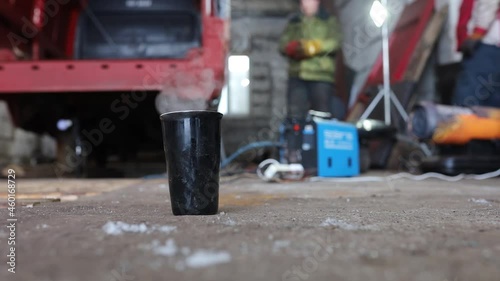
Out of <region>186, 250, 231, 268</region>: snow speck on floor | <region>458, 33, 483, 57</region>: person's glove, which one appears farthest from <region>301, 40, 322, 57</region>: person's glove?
<region>186, 250, 231, 268</region>: snow speck on floor

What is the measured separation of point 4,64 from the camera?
2107mm

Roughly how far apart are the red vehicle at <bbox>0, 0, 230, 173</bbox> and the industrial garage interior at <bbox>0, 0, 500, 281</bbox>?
0.04 feet

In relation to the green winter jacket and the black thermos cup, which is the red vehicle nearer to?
the green winter jacket

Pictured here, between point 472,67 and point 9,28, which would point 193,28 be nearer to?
point 9,28

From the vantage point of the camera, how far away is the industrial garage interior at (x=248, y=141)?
0.52 meters

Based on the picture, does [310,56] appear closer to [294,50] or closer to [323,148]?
[294,50]

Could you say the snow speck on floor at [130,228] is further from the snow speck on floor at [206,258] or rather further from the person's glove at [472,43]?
the person's glove at [472,43]

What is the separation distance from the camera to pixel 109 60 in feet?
7.07

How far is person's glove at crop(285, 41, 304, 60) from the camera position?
316 cm

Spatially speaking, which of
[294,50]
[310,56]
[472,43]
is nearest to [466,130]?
[472,43]

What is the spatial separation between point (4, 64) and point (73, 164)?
947mm

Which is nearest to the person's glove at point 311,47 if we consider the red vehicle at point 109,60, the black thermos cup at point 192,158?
the red vehicle at point 109,60

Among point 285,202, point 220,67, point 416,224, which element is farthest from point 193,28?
point 416,224

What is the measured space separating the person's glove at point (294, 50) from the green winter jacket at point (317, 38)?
0.05m
